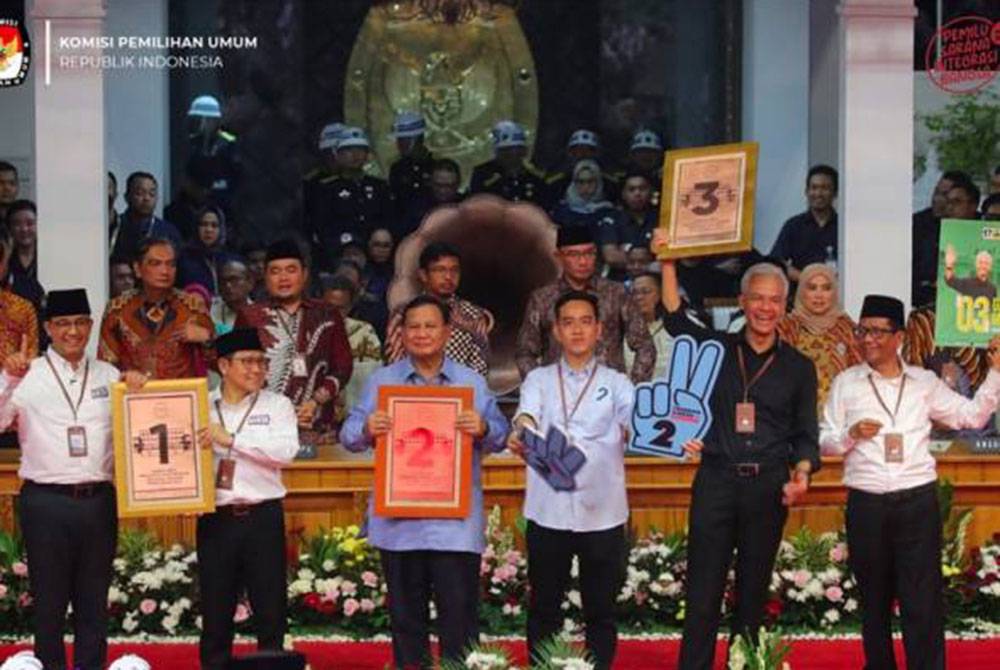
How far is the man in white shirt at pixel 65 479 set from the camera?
8641 mm

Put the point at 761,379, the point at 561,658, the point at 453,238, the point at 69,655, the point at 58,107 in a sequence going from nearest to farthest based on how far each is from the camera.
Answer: the point at 561,658
the point at 761,379
the point at 69,655
the point at 58,107
the point at 453,238

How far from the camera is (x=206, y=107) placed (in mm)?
14516

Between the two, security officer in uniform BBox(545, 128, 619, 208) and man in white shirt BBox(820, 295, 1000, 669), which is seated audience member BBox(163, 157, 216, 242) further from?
man in white shirt BBox(820, 295, 1000, 669)

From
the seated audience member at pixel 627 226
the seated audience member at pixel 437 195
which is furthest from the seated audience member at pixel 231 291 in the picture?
the seated audience member at pixel 627 226

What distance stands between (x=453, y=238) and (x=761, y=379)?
16.3ft

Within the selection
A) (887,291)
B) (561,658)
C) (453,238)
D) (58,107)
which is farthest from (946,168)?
(561,658)

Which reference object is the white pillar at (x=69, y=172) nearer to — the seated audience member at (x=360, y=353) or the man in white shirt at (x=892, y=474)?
the seated audience member at (x=360, y=353)

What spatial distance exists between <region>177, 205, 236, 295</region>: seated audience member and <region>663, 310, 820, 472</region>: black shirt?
5.16m

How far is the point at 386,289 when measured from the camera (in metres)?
13.3

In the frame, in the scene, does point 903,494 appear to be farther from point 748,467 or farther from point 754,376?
point 754,376

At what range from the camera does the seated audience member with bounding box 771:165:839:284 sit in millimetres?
12898

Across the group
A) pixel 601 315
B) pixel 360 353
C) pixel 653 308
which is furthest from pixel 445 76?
pixel 601 315

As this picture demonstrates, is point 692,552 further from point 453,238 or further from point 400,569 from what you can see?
point 453,238

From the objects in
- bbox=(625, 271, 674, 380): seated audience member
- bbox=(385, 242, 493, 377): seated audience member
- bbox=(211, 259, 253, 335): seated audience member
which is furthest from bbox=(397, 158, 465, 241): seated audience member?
bbox=(385, 242, 493, 377): seated audience member
